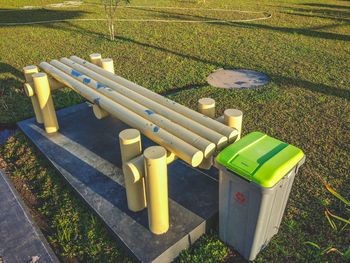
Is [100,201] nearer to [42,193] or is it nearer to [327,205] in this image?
[42,193]

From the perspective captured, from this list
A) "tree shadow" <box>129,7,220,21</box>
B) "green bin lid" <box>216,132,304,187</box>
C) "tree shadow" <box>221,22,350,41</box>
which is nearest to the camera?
"green bin lid" <box>216,132,304,187</box>

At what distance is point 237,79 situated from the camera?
20.1ft

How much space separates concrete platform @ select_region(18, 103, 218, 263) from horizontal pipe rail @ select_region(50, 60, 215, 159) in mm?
792

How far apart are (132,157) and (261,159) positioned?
1.06 m

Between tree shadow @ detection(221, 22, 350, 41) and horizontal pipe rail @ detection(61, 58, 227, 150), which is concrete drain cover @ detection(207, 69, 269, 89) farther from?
tree shadow @ detection(221, 22, 350, 41)

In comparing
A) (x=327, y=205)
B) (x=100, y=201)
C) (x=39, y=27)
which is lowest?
(x=327, y=205)

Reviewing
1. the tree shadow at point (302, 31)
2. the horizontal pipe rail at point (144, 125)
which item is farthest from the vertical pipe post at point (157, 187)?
the tree shadow at point (302, 31)

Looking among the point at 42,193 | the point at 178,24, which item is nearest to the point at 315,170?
the point at 42,193

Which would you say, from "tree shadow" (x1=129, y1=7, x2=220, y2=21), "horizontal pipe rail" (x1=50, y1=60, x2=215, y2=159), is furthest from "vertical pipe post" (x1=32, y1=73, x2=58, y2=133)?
"tree shadow" (x1=129, y1=7, x2=220, y2=21)

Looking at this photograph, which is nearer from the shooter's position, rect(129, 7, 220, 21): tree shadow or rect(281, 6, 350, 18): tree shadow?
rect(129, 7, 220, 21): tree shadow

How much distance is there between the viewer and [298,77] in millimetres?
6137

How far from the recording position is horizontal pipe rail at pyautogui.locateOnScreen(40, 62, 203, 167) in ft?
7.03

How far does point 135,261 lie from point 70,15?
12.7m

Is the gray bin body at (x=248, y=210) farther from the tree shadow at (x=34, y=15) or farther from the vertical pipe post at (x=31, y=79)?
the tree shadow at (x=34, y=15)
